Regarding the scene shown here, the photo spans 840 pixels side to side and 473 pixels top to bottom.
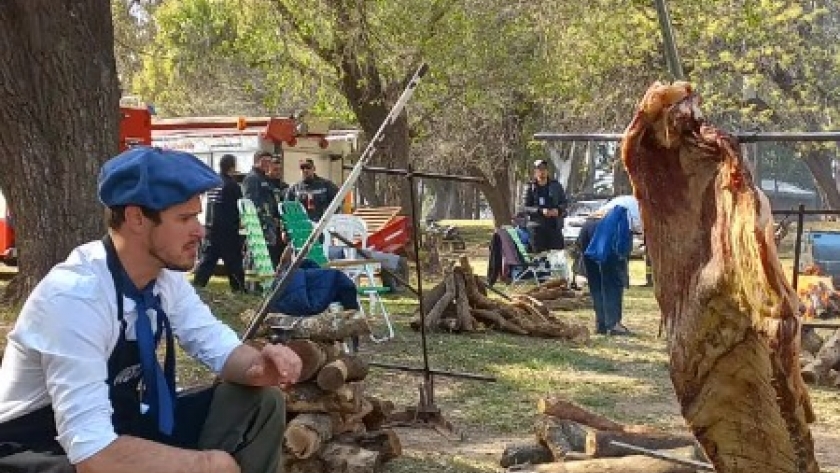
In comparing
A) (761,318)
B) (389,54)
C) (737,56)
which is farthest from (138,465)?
(737,56)

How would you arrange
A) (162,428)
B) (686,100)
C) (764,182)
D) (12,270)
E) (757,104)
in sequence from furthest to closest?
1. (764,182)
2. (757,104)
3. (12,270)
4. (686,100)
5. (162,428)

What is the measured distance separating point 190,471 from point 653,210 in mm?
1730

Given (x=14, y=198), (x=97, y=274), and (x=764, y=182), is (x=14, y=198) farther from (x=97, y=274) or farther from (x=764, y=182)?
(x=764, y=182)

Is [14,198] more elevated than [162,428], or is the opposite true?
[14,198]

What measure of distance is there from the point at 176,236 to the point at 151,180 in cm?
17

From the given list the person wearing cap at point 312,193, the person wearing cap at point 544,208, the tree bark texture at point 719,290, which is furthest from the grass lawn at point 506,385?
the person wearing cap at point 544,208

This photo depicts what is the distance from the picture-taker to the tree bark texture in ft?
12.7

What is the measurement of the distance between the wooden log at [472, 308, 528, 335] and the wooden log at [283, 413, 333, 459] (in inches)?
261

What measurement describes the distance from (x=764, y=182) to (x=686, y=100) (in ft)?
239

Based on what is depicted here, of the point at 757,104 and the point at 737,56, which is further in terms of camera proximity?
the point at 757,104

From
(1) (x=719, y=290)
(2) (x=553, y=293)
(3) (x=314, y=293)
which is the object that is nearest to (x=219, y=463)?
(1) (x=719, y=290)

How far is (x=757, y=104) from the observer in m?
28.1

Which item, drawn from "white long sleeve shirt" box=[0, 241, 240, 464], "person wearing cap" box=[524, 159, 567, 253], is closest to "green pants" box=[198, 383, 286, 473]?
"white long sleeve shirt" box=[0, 241, 240, 464]

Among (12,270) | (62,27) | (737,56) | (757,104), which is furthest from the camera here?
(757,104)
